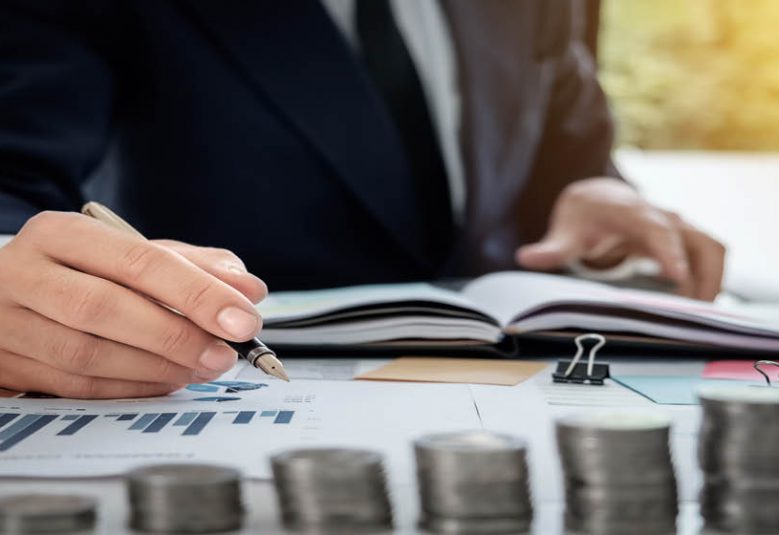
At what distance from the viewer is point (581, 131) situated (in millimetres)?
2055

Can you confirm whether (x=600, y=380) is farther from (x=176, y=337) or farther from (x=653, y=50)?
(x=653, y=50)

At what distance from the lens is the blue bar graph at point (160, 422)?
0.65 m

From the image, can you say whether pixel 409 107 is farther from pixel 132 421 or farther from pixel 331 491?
pixel 331 491

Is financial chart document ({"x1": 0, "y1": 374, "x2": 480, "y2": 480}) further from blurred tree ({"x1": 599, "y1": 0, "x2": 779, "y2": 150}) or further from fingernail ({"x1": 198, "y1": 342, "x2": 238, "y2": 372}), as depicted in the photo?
blurred tree ({"x1": 599, "y1": 0, "x2": 779, "y2": 150})

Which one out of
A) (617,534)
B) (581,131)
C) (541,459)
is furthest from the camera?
(581,131)

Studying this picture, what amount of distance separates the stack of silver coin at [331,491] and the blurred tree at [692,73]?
353 cm

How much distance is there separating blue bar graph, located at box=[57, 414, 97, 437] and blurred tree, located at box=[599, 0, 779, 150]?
10.9 ft

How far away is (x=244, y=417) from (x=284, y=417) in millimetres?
26

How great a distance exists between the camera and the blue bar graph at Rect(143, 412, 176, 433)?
0.65m

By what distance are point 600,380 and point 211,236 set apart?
3.27ft

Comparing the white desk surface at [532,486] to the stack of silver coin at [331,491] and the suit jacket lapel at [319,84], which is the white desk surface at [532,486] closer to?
the stack of silver coin at [331,491]

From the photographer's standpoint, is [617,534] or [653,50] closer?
[617,534]

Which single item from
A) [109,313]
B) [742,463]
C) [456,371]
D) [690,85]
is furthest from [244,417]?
[690,85]

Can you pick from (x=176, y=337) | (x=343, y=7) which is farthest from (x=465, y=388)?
(x=343, y=7)
